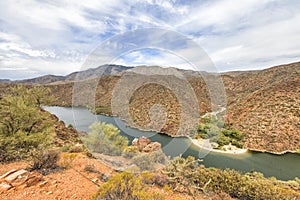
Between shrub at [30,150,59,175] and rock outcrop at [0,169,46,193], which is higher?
A: rock outcrop at [0,169,46,193]

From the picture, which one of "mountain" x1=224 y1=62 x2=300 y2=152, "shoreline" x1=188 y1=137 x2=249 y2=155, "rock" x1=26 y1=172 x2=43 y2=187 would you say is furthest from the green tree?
"mountain" x1=224 y1=62 x2=300 y2=152

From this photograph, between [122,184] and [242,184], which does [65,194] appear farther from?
[242,184]

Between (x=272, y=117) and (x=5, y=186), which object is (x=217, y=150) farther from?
(x=5, y=186)

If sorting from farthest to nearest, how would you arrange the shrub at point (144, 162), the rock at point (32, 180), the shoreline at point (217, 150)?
1. the shoreline at point (217, 150)
2. the shrub at point (144, 162)
3. the rock at point (32, 180)

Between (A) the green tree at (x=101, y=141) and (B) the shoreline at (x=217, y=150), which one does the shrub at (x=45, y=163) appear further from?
(B) the shoreline at (x=217, y=150)

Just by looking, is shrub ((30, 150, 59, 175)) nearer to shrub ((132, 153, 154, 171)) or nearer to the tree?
the tree

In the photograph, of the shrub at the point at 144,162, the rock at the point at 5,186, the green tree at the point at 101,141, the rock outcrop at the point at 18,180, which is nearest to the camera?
the rock at the point at 5,186

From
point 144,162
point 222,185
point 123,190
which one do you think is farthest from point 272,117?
point 123,190

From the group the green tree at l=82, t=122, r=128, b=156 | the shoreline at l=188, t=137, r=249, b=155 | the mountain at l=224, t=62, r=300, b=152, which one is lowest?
the shoreline at l=188, t=137, r=249, b=155

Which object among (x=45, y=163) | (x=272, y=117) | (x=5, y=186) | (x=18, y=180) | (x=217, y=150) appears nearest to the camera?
(x=5, y=186)

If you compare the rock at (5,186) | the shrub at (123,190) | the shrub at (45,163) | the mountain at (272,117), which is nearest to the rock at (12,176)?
the rock at (5,186)

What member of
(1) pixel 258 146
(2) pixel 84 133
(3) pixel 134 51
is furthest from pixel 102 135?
(1) pixel 258 146
